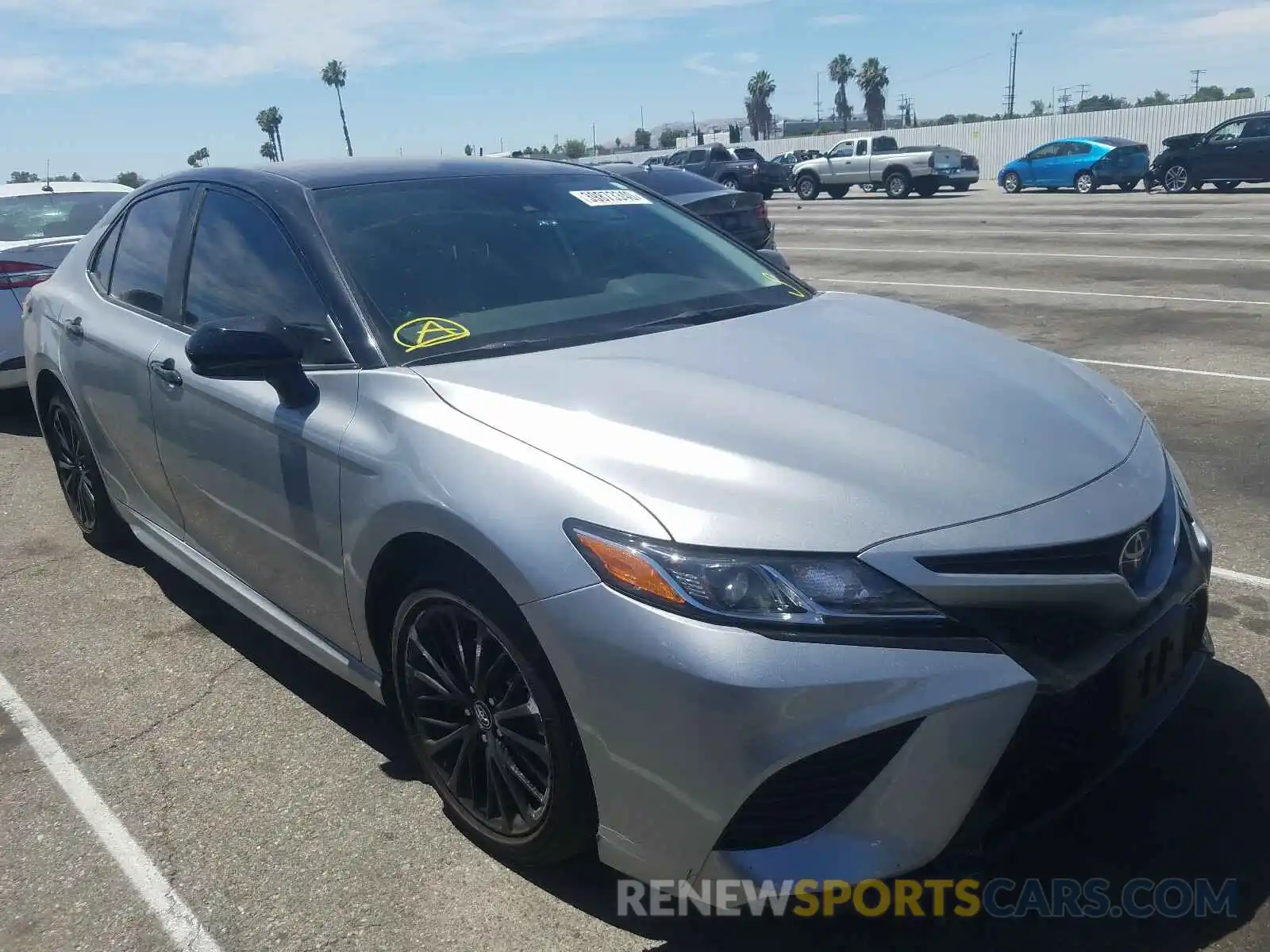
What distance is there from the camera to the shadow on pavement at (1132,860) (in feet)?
7.99

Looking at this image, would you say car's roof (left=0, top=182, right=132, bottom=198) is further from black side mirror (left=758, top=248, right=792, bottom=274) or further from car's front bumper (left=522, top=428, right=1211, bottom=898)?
car's front bumper (left=522, top=428, right=1211, bottom=898)

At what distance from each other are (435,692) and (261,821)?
72cm

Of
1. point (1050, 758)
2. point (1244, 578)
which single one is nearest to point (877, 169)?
point (1244, 578)

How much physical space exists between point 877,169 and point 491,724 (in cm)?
3255

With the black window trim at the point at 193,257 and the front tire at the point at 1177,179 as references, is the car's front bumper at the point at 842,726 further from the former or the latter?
the front tire at the point at 1177,179

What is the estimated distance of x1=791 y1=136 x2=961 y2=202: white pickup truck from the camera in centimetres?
3170

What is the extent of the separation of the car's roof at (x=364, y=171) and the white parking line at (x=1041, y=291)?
868 cm

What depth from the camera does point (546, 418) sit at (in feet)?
8.31

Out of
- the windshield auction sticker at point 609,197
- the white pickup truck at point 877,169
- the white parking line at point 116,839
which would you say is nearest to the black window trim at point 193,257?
the windshield auction sticker at point 609,197

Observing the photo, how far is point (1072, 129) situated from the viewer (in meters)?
43.9

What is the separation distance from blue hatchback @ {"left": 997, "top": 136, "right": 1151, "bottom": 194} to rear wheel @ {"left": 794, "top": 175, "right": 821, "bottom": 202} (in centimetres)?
544

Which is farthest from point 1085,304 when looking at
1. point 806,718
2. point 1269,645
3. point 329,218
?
point 806,718

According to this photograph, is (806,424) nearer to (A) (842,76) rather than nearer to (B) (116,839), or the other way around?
(B) (116,839)

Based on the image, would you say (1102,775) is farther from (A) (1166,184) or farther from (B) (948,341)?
(A) (1166,184)
